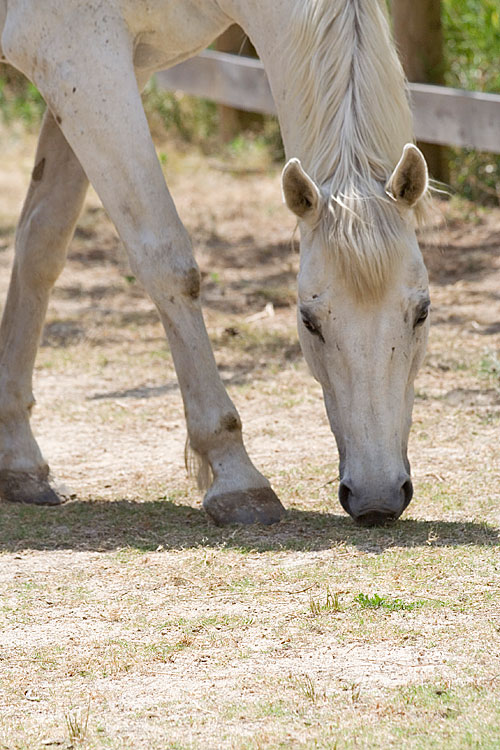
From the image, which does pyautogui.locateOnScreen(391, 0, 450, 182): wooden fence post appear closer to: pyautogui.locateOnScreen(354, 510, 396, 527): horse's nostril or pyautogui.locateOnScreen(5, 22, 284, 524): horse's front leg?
pyautogui.locateOnScreen(5, 22, 284, 524): horse's front leg

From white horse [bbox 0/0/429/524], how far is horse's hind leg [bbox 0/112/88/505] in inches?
0.6

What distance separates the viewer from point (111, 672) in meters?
2.72

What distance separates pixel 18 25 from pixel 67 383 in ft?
7.57

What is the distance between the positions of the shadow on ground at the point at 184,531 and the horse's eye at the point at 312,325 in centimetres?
63

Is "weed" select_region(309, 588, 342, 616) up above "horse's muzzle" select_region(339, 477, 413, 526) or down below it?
below

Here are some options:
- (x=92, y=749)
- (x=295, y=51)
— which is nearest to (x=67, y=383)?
(x=295, y=51)

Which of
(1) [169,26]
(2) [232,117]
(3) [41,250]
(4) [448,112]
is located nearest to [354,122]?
(1) [169,26]

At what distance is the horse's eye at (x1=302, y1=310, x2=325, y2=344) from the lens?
11.9 ft

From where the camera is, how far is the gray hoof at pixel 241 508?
3.87 m

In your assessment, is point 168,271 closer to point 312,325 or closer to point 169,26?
point 312,325

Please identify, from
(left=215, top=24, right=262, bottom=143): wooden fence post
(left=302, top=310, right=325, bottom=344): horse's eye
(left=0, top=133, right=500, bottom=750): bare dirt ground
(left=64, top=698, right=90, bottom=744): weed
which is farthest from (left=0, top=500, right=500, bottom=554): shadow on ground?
(left=215, top=24, right=262, bottom=143): wooden fence post

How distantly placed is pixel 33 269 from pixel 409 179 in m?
1.86

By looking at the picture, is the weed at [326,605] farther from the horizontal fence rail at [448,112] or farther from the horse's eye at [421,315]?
the horizontal fence rail at [448,112]

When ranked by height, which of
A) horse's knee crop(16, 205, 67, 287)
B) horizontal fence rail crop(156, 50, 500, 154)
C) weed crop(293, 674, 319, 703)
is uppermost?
horizontal fence rail crop(156, 50, 500, 154)
